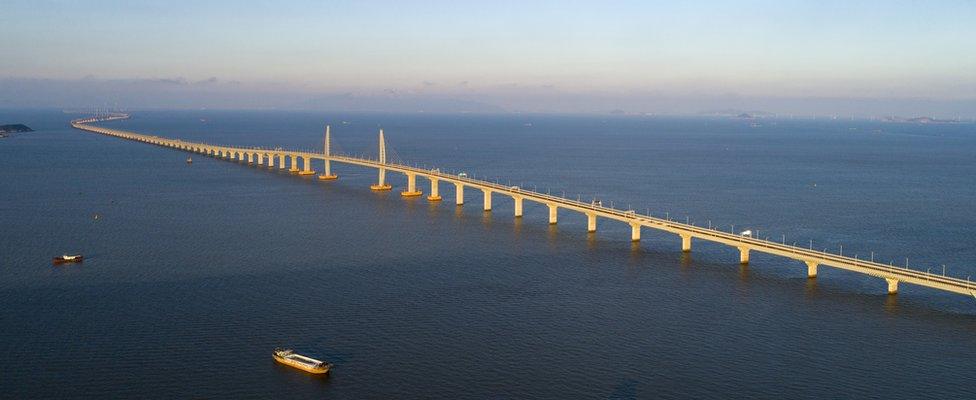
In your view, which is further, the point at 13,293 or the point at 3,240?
the point at 3,240

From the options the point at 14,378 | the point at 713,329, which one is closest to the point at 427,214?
the point at 713,329

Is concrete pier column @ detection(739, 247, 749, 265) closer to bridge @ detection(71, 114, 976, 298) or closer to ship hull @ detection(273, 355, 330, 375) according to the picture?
bridge @ detection(71, 114, 976, 298)

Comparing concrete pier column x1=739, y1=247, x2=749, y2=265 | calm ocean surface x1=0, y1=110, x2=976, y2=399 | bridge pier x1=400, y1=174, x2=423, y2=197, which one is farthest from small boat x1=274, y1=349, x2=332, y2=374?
bridge pier x1=400, y1=174, x2=423, y2=197

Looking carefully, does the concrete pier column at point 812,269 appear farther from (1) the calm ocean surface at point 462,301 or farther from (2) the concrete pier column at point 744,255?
(2) the concrete pier column at point 744,255

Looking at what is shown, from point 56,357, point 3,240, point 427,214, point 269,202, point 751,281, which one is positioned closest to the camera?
point 56,357

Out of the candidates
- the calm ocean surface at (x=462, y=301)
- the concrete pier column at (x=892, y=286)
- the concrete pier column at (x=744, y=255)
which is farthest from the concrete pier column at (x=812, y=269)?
the concrete pier column at (x=892, y=286)

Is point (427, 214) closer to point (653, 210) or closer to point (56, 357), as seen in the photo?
point (653, 210)
